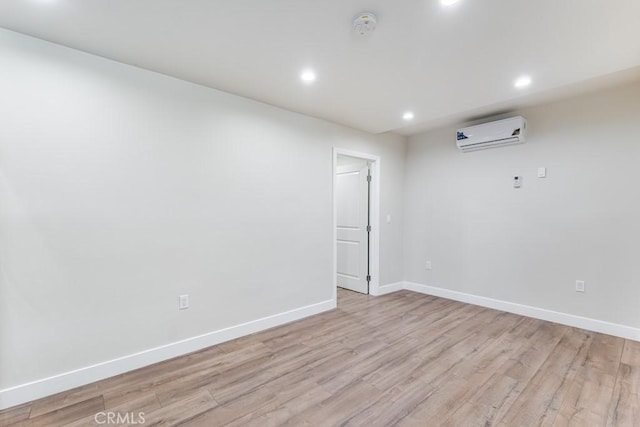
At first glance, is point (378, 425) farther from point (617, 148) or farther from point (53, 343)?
point (617, 148)

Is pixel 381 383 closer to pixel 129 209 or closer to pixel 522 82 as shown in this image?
pixel 129 209

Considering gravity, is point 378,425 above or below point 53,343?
below

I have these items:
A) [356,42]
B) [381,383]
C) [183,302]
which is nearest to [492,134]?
[356,42]

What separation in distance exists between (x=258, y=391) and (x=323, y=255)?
1.92 metres

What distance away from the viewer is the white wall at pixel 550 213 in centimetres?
303

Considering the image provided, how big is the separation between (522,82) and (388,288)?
10.6ft

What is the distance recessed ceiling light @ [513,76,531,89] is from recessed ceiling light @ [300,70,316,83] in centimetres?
190

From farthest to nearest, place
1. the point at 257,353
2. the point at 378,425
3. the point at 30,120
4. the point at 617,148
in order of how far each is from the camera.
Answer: the point at 617,148 → the point at 257,353 → the point at 30,120 → the point at 378,425

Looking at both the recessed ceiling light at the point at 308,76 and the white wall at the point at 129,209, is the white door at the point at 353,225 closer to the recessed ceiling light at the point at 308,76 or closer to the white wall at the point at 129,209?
the white wall at the point at 129,209

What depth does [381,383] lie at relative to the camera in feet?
7.35

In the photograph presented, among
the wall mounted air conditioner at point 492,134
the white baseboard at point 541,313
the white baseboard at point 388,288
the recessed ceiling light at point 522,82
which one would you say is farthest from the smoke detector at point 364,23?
the white baseboard at point 541,313

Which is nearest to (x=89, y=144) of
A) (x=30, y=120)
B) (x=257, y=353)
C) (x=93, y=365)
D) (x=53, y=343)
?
(x=30, y=120)

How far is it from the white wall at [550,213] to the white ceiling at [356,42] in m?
0.57

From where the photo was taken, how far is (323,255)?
3842 millimetres
